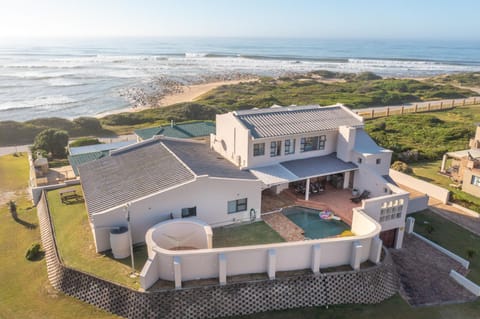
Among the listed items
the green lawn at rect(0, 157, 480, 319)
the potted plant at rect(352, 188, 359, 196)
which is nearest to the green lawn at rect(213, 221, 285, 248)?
the green lawn at rect(0, 157, 480, 319)

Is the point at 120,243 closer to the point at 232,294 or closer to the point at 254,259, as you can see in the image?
the point at 232,294

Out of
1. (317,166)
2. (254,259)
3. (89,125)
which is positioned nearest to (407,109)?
(317,166)

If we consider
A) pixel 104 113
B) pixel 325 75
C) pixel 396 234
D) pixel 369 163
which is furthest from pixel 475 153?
pixel 325 75

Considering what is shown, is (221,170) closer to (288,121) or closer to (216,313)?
(288,121)

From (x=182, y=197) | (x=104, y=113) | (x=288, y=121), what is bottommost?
(x=104, y=113)

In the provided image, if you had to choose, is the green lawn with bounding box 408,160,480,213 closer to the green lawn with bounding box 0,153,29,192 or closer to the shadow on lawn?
the shadow on lawn

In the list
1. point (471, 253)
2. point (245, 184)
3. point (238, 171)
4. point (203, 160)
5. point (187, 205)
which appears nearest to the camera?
point (187, 205)
